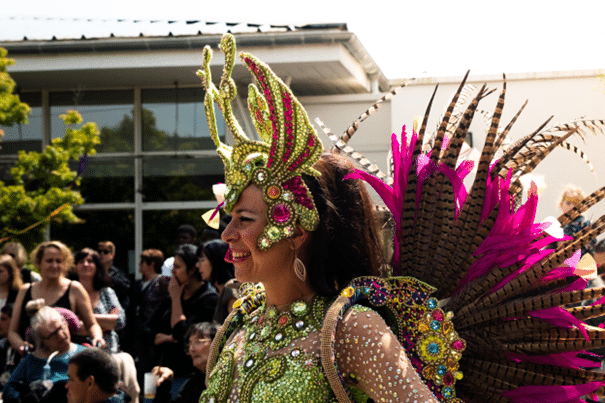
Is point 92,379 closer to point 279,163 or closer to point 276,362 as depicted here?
point 276,362

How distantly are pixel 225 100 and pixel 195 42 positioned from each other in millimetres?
8390

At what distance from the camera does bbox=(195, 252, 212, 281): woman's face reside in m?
5.01

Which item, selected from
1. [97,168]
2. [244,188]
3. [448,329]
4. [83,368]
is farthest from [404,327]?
[97,168]

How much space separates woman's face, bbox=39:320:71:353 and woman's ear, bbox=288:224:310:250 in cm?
296

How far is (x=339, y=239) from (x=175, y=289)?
3346mm

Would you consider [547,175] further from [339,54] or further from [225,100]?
[225,100]

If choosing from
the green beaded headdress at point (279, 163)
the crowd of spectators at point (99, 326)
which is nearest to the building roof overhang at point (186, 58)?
the crowd of spectators at point (99, 326)

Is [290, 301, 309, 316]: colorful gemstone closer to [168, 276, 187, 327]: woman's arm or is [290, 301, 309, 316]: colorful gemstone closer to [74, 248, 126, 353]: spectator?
[168, 276, 187, 327]: woman's arm

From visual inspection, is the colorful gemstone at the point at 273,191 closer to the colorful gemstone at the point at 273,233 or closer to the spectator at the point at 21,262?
the colorful gemstone at the point at 273,233

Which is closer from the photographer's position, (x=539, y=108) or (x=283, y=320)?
(x=283, y=320)

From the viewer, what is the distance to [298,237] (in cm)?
200

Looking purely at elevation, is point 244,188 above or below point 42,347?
above

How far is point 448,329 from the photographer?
189 cm

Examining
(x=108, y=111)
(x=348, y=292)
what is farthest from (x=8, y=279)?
(x=108, y=111)
